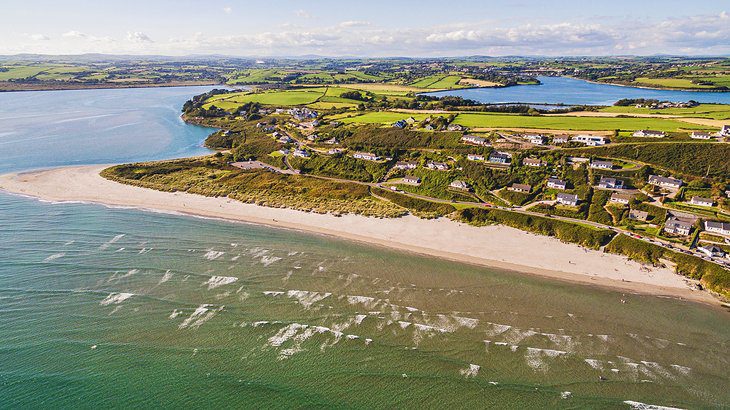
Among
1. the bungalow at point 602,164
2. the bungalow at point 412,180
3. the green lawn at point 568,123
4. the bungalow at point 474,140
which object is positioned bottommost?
the bungalow at point 412,180

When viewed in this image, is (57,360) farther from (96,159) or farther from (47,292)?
(96,159)

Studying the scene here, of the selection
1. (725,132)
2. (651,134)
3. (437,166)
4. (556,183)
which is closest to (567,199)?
(556,183)

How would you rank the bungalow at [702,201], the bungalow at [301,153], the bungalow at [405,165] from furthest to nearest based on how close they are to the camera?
the bungalow at [301,153] < the bungalow at [405,165] < the bungalow at [702,201]

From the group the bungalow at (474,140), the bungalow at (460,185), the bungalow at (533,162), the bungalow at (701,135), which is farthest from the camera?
the bungalow at (474,140)

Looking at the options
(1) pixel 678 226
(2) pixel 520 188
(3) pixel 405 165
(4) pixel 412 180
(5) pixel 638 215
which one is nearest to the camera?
(1) pixel 678 226

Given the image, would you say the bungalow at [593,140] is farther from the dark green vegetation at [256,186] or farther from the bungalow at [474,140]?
the dark green vegetation at [256,186]

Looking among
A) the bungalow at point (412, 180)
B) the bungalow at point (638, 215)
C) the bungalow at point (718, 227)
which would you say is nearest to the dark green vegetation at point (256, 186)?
the bungalow at point (412, 180)

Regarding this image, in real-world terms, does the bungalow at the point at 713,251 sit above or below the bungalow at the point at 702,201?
below

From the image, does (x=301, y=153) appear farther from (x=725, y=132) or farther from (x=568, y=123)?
(x=725, y=132)
